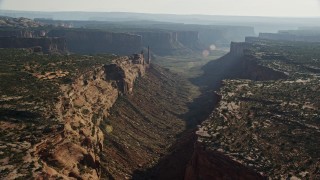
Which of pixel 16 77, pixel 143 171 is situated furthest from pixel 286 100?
pixel 16 77

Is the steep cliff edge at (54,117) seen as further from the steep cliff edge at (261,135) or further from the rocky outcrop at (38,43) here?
the rocky outcrop at (38,43)

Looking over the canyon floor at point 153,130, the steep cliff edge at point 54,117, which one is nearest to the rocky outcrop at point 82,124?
the steep cliff edge at point 54,117

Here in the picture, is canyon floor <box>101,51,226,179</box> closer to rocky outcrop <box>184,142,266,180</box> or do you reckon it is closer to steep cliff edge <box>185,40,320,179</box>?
steep cliff edge <box>185,40,320,179</box>

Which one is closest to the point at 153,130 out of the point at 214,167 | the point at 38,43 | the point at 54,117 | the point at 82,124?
the point at 82,124

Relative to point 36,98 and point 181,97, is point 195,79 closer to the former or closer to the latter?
point 181,97

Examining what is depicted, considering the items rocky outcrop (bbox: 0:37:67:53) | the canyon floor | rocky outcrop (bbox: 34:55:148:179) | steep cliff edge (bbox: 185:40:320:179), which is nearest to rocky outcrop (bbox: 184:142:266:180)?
steep cliff edge (bbox: 185:40:320:179)

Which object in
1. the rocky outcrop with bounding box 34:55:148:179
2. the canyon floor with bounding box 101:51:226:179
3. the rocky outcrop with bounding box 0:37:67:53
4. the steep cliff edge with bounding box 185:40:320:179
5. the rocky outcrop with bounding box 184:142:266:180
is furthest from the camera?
the rocky outcrop with bounding box 0:37:67:53
